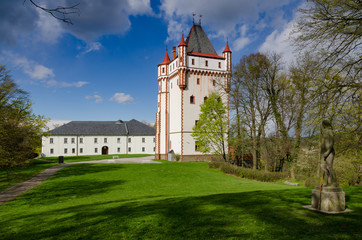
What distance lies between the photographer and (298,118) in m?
24.8

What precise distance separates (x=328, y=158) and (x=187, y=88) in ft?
109

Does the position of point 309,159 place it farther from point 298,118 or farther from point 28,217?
point 28,217

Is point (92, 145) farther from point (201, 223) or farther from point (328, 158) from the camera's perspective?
point (328, 158)

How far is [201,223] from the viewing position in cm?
723

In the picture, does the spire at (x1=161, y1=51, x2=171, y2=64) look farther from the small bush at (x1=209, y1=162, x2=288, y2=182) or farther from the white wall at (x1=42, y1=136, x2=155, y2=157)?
the small bush at (x1=209, y1=162, x2=288, y2=182)

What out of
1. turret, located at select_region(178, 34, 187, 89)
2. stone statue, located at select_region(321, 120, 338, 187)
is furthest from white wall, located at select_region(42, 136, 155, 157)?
stone statue, located at select_region(321, 120, 338, 187)

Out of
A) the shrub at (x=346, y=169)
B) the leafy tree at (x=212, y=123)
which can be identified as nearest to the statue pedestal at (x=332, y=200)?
the shrub at (x=346, y=169)

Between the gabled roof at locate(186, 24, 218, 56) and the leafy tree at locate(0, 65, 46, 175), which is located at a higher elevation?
the gabled roof at locate(186, 24, 218, 56)

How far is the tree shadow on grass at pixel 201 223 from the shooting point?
6.34m

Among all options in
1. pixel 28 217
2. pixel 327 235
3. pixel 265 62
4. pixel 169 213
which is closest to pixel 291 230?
pixel 327 235

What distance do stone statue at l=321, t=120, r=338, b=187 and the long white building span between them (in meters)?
59.7

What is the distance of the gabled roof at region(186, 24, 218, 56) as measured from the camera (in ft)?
140

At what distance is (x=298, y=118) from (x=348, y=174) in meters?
6.86

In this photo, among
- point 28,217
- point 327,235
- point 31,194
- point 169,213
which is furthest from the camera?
point 31,194
